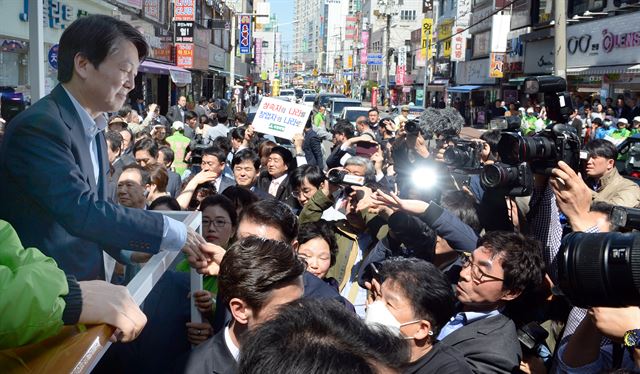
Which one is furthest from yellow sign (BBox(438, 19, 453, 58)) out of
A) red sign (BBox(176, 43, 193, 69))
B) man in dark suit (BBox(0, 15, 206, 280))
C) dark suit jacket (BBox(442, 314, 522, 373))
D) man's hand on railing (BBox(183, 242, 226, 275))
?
man in dark suit (BBox(0, 15, 206, 280))

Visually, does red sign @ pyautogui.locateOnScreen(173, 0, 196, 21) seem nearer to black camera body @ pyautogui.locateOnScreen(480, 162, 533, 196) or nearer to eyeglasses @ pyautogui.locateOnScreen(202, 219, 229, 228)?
eyeglasses @ pyautogui.locateOnScreen(202, 219, 229, 228)

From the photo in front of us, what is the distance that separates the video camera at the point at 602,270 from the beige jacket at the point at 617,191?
4.30 meters

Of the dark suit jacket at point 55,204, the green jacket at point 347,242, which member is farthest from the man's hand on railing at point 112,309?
the green jacket at point 347,242

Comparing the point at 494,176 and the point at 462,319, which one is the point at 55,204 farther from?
the point at 494,176

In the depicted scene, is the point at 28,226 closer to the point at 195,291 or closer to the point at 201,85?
the point at 195,291

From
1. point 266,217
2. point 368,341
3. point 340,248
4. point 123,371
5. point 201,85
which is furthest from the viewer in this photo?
point 201,85

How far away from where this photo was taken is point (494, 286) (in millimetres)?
3408

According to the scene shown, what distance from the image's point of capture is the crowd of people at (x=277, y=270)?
1.36 metres

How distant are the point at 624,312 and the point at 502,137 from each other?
5.02 feet

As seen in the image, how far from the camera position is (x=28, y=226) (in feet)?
6.91

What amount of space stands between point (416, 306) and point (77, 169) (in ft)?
5.12

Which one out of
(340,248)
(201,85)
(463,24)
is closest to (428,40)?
(463,24)

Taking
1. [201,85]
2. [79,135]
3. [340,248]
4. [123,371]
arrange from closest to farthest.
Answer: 1. [79,135]
2. [123,371]
3. [340,248]
4. [201,85]

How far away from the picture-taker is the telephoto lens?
6.40 ft
